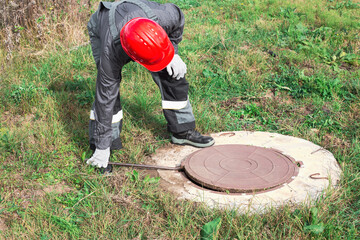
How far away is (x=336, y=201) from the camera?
8.36 feet

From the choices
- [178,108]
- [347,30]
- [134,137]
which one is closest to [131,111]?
[134,137]

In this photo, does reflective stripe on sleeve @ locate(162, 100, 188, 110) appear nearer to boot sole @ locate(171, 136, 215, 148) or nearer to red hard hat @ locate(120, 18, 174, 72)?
boot sole @ locate(171, 136, 215, 148)

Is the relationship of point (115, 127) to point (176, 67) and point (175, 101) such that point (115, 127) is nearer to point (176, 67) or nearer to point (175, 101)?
point (175, 101)

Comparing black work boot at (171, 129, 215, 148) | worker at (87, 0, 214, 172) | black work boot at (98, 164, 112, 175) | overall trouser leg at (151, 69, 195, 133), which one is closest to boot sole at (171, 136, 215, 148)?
black work boot at (171, 129, 215, 148)

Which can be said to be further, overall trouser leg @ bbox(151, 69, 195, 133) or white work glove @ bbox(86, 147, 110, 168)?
overall trouser leg @ bbox(151, 69, 195, 133)

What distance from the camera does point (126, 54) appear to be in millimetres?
2924

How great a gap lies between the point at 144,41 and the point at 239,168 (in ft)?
3.97

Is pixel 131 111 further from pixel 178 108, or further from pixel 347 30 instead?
pixel 347 30

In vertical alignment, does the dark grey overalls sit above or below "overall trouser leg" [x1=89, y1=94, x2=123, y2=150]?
above

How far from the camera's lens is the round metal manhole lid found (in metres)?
2.81

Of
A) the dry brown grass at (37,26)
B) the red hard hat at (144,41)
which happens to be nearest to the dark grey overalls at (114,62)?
the red hard hat at (144,41)

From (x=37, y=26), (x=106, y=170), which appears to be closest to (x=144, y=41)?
(x=106, y=170)

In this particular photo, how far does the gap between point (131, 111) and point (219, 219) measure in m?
2.14

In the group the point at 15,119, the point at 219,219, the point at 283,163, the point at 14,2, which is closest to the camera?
the point at 219,219
